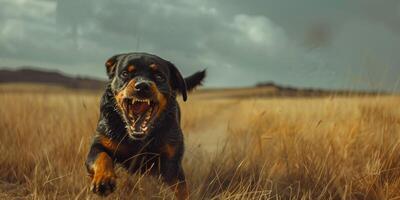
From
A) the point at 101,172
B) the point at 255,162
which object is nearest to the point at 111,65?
the point at 101,172

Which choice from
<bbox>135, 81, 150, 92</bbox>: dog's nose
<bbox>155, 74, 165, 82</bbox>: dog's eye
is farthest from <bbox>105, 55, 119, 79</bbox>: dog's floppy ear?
<bbox>135, 81, 150, 92</bbox>: dog's nose

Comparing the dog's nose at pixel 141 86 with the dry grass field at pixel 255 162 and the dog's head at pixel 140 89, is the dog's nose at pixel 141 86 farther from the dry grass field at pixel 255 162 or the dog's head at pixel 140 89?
the dry grass field at pixel 255 162

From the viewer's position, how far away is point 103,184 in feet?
12.3

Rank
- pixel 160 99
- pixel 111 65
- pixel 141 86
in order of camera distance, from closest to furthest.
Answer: pixel 141 86
pixel 160 99
pixel 111 65

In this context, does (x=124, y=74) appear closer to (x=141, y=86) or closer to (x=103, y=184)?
(x=141, y=86)

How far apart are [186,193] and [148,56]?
0.93 m

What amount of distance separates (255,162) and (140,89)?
5.97 feet

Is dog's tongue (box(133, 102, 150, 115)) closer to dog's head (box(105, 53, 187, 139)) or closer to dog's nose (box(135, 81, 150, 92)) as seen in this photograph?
dog's head (box(105, 53, 187, 139))

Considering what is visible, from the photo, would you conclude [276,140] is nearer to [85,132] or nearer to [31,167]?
[85,132]

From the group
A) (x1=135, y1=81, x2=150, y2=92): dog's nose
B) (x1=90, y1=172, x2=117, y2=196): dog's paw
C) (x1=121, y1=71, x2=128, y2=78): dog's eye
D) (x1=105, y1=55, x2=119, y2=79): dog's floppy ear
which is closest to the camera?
(x1=90, y1=172, x2=117, y2=196): dog's paw

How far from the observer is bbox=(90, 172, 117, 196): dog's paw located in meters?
3.75

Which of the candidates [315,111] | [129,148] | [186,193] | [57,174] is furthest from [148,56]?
[315,111]

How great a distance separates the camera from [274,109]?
878 cm

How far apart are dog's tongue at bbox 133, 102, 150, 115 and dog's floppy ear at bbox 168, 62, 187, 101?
16.0 inches
